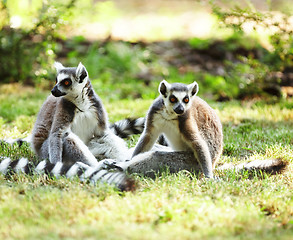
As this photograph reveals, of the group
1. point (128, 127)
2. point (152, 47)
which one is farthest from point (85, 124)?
point (152, 47)

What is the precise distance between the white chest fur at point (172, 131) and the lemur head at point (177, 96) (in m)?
0.13

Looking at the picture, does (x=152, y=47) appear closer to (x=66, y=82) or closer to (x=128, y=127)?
(x=128, y=127)

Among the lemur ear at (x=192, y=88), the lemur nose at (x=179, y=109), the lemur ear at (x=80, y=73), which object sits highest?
the lemur ear at (x=80, y=73)

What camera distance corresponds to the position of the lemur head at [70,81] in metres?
4.25

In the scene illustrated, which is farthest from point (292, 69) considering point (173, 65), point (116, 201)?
point (116, 201)

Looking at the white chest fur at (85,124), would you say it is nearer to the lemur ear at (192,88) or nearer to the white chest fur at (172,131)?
the white chest fur at (172,131)

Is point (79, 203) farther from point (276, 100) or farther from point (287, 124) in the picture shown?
point (276, 100)

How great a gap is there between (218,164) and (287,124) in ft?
6.78

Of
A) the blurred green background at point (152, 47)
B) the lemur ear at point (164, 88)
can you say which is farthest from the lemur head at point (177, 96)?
the blurred green background at point (152, 47)

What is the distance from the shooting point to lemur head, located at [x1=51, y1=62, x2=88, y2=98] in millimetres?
4250

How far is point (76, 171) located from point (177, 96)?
122 cm

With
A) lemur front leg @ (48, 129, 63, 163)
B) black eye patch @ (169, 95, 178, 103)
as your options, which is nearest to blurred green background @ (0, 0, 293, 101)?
black eye patch @ (169, 95, 178, 103)

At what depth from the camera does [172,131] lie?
4031mm

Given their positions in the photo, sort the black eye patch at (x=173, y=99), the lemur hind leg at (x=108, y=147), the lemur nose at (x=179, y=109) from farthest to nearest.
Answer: the lemur hind leg at (x=108, y=147), the black eye patch at (x=173, y=99), the lemur nose at (x=179, y=109)
